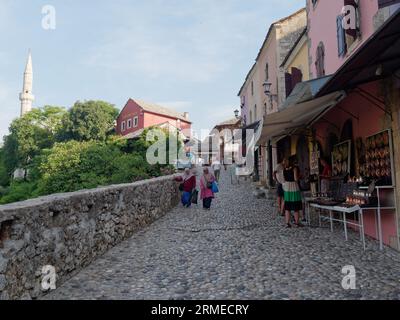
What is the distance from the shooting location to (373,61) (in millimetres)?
4375

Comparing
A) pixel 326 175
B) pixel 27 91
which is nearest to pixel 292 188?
pixel 326 175

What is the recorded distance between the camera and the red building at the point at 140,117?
4600 cm

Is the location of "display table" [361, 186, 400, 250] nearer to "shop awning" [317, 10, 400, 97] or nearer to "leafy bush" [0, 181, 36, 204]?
"shop awning" [317, 10, 400, 97]

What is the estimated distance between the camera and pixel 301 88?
576cm

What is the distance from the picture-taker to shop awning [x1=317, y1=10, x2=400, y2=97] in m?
3.36

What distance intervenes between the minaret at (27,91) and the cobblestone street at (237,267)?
6048cm

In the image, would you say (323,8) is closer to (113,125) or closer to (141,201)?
(141,201)

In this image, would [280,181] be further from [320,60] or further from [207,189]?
[320,60]

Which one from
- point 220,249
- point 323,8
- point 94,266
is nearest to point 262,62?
point 323,8

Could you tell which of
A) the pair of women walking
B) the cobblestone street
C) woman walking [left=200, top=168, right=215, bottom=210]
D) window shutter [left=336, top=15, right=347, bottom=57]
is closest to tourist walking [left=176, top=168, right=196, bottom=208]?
the pair of women walking

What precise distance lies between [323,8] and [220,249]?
25.5 feet

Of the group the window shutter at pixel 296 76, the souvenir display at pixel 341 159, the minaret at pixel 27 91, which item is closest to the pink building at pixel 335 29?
the window shutter at pixel 296 76

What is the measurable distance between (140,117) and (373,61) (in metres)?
43.4
